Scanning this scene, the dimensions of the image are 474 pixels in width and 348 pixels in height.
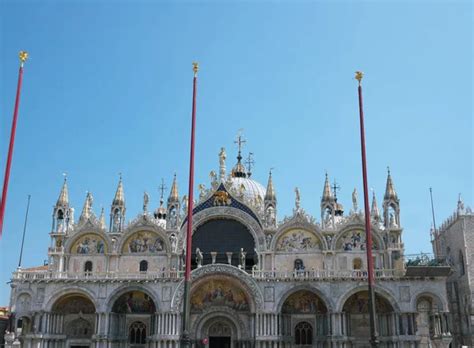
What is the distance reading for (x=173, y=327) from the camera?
4250cm

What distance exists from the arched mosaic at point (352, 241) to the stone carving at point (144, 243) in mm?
14833

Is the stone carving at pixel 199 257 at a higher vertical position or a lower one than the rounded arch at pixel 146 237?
lower

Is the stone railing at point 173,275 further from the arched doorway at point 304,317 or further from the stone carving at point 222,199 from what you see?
the stone carving at point 222,199

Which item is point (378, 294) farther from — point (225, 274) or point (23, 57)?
point (23, 57)

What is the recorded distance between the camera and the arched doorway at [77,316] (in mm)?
45031

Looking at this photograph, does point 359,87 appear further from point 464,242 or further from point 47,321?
point 47,321

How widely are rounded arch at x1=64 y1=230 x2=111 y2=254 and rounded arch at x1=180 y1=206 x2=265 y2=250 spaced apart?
6863 millimetres

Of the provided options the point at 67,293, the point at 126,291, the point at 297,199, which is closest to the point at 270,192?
the point at 297,199

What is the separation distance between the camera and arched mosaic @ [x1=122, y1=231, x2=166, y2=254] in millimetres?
47125

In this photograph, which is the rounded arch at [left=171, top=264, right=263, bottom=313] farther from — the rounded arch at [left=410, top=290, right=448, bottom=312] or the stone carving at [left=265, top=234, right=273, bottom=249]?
the rounded arch at [left=410, top=290, right=448, bottom=312]

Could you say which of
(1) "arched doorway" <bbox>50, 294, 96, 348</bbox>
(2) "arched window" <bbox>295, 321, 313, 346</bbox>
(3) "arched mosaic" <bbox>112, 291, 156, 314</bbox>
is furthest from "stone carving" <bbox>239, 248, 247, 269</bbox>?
(1) "arched doorway" <bbox>50, 294, 96, 348</bbox>

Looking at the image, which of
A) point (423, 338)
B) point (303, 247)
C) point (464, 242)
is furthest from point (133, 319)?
point (464, 242)

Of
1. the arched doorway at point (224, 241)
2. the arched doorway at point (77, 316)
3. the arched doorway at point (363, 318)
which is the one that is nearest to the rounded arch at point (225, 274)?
the arched doorway at point (224, 241)

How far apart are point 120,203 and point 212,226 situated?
833 centimetres
